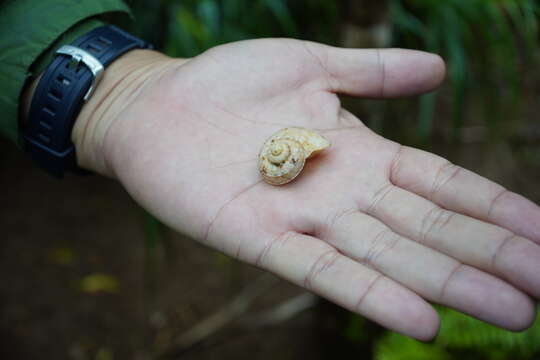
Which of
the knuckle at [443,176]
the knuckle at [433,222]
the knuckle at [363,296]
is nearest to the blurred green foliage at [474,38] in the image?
the knuckle at [443,176]

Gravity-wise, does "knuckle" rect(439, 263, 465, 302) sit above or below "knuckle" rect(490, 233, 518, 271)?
below

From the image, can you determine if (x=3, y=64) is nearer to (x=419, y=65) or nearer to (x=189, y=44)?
(x=189, y=44)

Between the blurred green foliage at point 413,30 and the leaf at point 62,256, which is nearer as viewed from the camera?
the blurred green foliage at point 413,30

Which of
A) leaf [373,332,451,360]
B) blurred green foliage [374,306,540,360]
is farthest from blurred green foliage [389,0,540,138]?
leaf [373,332,451,360]

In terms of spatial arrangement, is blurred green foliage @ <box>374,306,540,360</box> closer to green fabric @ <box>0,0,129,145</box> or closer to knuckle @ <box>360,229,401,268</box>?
knuckle @ <box>360,229,401,268</box>

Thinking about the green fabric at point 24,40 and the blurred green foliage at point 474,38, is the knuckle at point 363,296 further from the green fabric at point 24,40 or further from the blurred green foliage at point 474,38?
the blurred green foliage at point 474,38

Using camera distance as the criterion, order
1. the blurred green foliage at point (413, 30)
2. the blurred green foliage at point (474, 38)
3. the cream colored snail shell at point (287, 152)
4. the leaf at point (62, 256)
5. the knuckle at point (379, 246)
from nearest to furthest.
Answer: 1. the knuckle at point (379, 246)
2. the cream colored snail shell at point (287, 152)
3. the blurred green foliage at point (413, 30)
4. the blurred green foliage at point (474, 38)
5. the leaf at point (62, 256)
